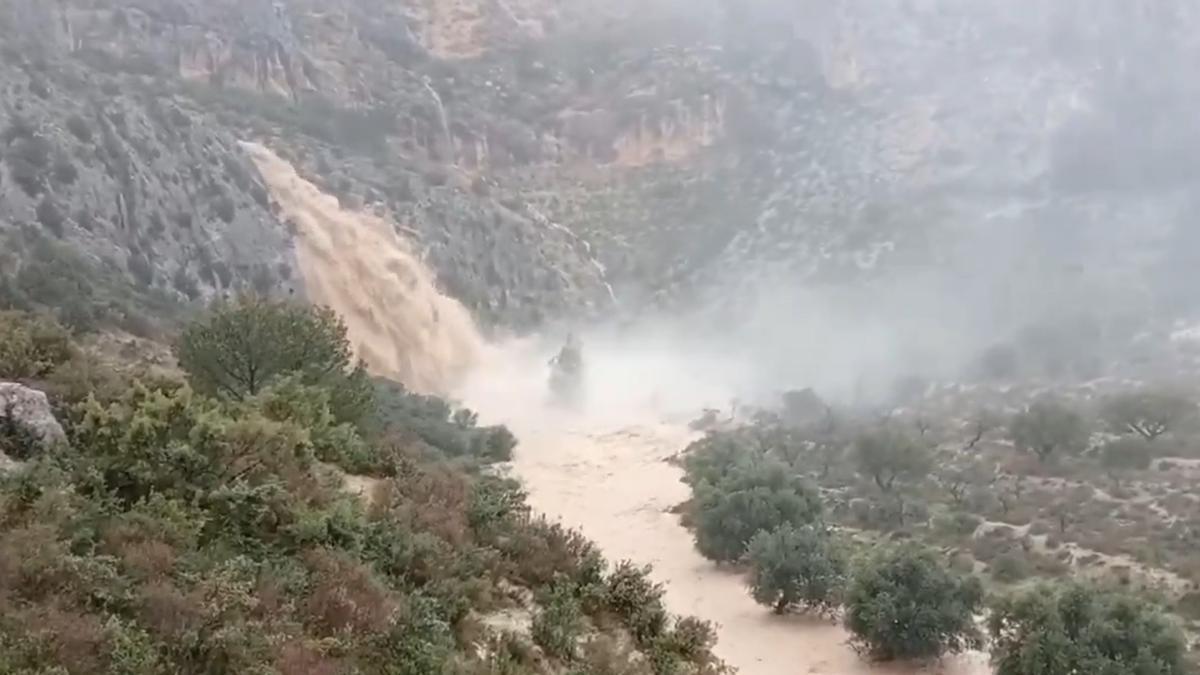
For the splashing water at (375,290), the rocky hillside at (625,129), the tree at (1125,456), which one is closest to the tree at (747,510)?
the tree at (1125,456)

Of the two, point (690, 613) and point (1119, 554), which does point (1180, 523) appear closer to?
point (1119, 554)

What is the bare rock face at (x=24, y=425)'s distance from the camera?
397 inches

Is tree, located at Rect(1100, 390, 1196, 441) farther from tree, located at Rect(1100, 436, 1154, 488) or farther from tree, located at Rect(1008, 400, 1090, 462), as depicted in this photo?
tree, located at Rect(1008, 400, 1090, 462)

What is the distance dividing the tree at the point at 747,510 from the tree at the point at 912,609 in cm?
465

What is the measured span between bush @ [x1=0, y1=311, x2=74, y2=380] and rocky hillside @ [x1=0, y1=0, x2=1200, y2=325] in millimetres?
22936

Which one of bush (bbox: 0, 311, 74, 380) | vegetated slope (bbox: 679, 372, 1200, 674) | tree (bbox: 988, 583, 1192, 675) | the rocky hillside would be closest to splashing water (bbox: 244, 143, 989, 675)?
vegetated slope (bbox: 679, 372, 1200, 674)

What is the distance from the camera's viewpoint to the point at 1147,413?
32625 mm

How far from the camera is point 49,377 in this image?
471 inches

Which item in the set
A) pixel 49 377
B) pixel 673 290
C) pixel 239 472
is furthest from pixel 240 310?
pixel 673 290

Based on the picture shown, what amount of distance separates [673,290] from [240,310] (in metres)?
44.8

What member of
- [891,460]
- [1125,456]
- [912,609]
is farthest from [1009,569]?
[1125,456]

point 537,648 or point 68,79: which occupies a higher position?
point 68,79

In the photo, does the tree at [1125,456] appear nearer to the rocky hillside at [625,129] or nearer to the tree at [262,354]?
the tree at [262,354]

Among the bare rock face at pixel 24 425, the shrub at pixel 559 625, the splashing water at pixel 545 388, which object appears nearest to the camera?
the shrub at pixel 559 625
